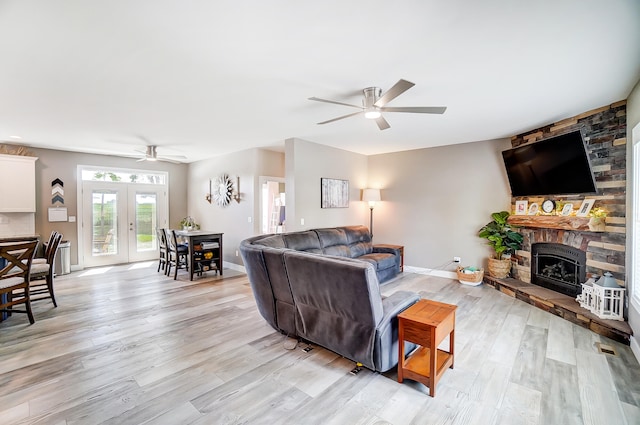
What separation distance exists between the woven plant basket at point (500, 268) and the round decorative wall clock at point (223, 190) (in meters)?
5.43

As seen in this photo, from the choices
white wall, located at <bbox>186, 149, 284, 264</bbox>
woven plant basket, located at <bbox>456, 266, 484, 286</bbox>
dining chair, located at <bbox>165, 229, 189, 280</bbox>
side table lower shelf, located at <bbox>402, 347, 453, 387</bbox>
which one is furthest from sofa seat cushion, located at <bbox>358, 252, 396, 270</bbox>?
dining chair, located at <bbox>165, 229, 189, 280</bbox>

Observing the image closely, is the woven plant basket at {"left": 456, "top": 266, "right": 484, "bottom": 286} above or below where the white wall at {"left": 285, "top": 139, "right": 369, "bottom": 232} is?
below

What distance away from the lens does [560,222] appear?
3.93m

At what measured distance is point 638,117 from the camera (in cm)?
279

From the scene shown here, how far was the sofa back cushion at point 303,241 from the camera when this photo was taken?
4317 millimetres

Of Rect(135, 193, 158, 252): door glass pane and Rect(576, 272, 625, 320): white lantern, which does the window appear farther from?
Rect(576, 272, 625, 320): white lantern

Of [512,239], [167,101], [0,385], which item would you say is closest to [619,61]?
[512,239]

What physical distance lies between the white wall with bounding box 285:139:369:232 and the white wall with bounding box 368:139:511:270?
75cm

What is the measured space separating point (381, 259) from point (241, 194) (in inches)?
128

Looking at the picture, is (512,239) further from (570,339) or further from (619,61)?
(619,61)

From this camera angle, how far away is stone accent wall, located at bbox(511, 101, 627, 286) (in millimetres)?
3297

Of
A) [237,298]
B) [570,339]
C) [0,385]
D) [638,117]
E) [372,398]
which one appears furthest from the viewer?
[237,298]

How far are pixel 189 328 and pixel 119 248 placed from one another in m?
4.92

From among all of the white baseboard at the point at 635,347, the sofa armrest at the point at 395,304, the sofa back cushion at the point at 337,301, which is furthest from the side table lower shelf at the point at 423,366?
the white baseboard at the point at 635,347
